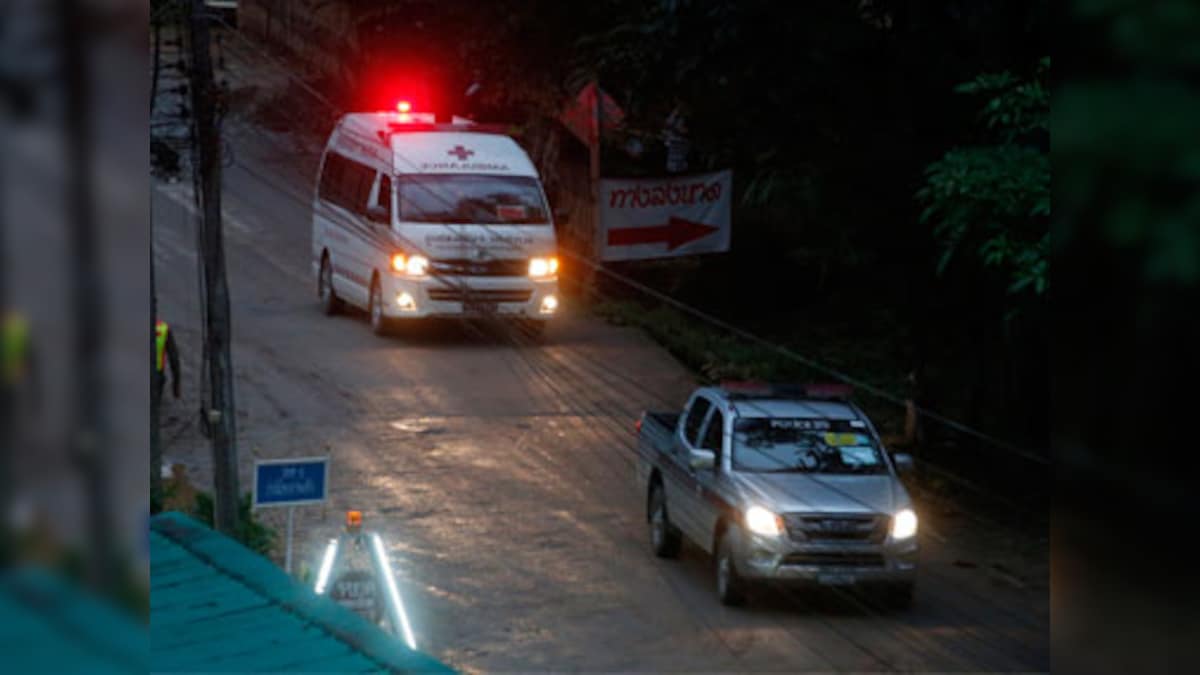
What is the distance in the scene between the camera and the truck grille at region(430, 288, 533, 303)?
1978 centimetres

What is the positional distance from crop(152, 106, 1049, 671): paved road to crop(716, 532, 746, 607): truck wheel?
4.7 inches

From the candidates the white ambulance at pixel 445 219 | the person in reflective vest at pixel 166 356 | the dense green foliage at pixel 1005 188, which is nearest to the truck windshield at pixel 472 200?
the white ambulance at pixel 445 219

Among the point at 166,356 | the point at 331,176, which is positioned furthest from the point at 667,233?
the point at 166,356

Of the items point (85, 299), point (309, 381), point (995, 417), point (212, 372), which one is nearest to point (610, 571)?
point (212, 372)

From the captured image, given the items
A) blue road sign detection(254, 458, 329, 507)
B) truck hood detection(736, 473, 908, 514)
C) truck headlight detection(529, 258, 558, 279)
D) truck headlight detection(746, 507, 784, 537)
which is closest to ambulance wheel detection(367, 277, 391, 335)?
truck headlight detection(529, 258, 558, 279)

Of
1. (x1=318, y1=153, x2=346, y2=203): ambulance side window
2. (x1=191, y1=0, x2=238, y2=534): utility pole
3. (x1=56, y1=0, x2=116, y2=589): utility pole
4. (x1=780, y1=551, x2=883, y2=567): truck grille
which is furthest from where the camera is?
(x1=318, y1=153, x2=346, y2=203): ambulance side window

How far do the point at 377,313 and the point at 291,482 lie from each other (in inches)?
328

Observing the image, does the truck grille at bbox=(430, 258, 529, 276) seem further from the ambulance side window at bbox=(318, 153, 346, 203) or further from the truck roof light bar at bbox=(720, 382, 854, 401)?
the truck roof light bar at bbox=(720, 382, 854, 401)

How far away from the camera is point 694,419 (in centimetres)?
1422

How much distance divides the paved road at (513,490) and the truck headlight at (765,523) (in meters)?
0.72

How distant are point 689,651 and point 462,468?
199 inches

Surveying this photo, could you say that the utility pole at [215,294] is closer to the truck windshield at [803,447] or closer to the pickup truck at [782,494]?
the pickup truck at [782,494]

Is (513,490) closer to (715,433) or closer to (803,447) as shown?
(715,433)

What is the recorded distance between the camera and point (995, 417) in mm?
16359
